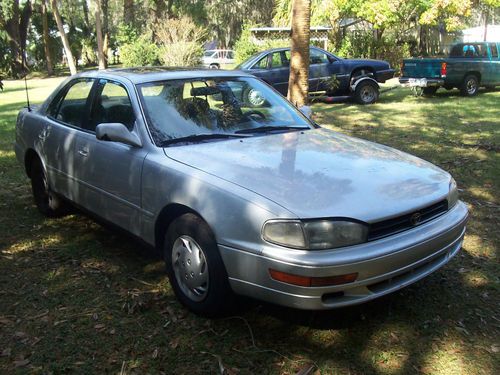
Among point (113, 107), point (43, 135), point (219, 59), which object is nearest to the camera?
point (113, 107)

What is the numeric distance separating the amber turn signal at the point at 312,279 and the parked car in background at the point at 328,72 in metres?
11.4

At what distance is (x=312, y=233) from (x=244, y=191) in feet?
1.61

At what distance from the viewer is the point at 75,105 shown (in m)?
4.85

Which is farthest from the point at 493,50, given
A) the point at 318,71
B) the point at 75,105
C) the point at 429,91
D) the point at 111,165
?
the point at 111,165

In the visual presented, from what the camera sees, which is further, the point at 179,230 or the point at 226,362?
the point at 179,230

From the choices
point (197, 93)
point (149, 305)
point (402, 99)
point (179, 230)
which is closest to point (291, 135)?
point (197, 93)

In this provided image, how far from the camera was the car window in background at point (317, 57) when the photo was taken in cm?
1434

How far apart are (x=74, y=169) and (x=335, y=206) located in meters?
2.62

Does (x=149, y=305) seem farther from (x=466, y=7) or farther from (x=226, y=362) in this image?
(x=466, y=7)

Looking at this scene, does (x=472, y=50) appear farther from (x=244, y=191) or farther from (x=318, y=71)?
(x=244, y=191)

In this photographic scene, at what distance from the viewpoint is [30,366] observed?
3.02 meters

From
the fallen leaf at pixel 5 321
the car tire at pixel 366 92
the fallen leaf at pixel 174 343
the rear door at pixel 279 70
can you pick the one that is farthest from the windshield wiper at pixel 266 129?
the car tire at pixel 366 92

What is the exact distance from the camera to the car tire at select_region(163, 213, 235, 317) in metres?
3.15

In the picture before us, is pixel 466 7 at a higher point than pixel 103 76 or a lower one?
higher
